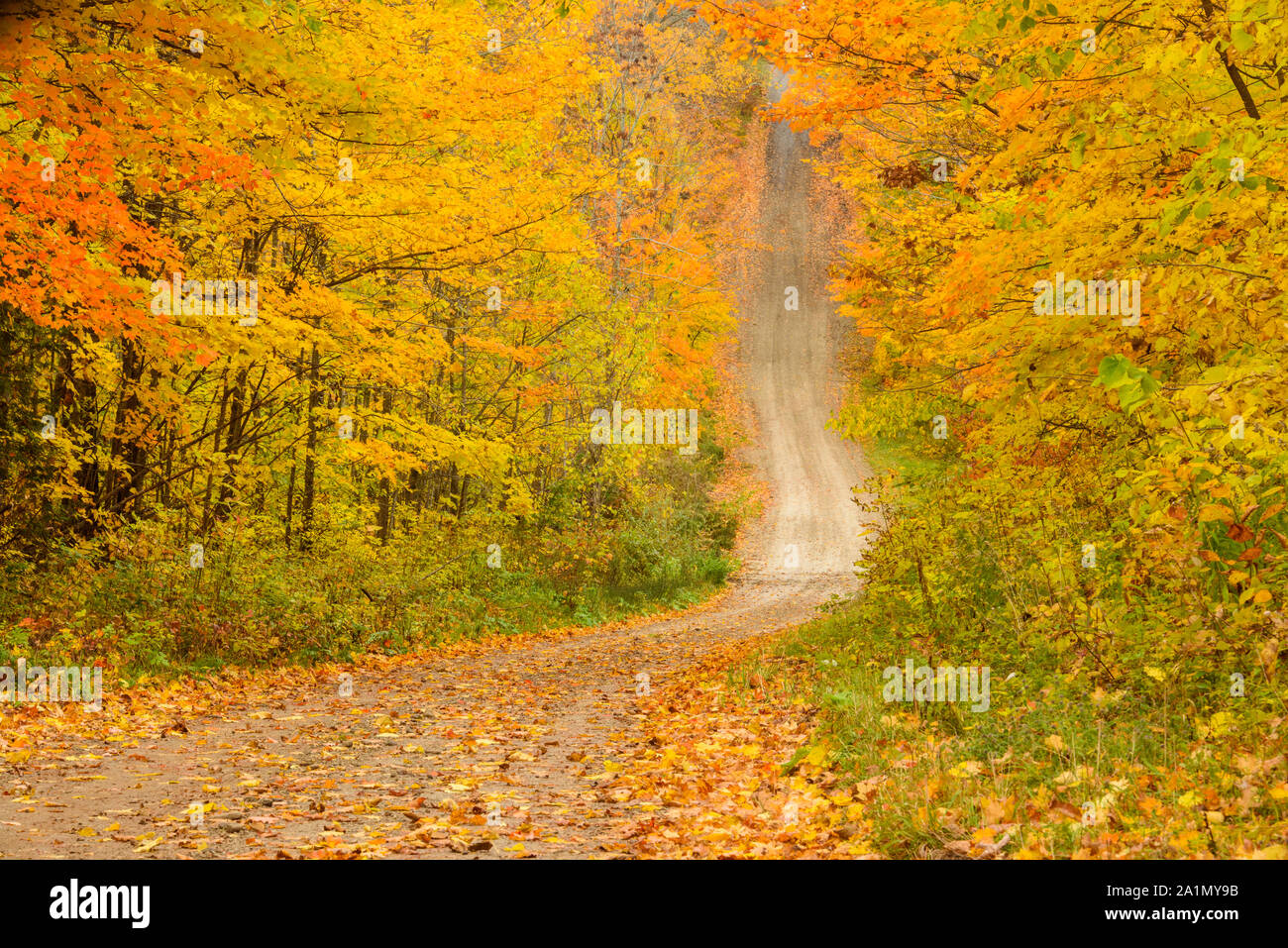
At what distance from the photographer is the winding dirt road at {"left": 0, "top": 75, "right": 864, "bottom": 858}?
564 cm

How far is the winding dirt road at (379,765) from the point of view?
5645 millimetres

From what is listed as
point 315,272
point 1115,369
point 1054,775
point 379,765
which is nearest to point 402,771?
point 379,765

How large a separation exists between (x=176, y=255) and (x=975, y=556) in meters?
8.52

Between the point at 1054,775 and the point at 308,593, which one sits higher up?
the point at 308,593

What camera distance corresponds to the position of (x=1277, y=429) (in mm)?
6035

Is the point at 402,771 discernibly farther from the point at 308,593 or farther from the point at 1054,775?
the point at 308,593

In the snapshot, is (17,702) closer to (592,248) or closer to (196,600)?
(196,600)

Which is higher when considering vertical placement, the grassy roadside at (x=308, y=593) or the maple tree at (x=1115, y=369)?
the maple tree at (x=1115, y=369)

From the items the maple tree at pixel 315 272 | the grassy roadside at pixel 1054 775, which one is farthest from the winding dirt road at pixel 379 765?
the maple tree at pixel 315 272

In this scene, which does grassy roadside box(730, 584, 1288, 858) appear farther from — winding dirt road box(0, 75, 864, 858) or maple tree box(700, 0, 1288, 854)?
winding dirt road box(0, 75, 864, 858)

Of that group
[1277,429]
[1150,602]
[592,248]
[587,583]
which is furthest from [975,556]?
[587,583]

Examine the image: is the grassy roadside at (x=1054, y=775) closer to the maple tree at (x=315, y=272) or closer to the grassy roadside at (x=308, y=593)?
the maple tree at (x=315, y=272)

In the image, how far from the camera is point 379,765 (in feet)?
25.3

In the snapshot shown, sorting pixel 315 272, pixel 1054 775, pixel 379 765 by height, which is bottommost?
pixel 379 765
